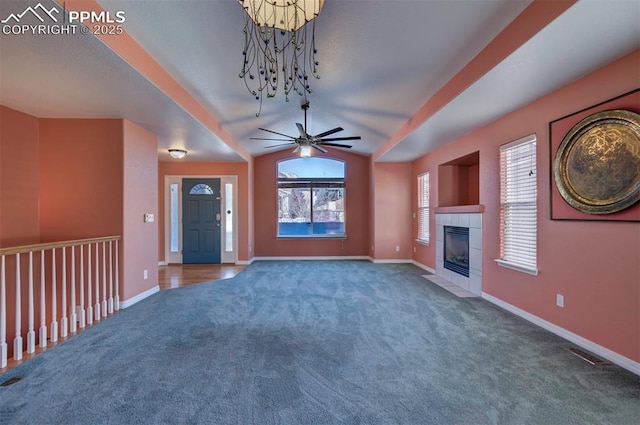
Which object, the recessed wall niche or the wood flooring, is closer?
the wood flooring

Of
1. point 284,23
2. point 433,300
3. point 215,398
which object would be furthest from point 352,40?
point 433,300

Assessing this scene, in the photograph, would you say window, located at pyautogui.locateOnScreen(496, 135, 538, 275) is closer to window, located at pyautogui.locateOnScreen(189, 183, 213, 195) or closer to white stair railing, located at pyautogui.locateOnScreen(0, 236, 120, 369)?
white stair railing, located at pyautogui.locateOnScreen(0, 236, 120, 369)

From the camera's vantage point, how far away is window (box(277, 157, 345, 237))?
728 centimetres

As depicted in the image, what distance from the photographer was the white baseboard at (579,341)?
2.09 metres

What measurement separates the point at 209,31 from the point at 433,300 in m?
3.97

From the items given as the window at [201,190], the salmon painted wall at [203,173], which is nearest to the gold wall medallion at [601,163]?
the salmon painted wall at [203,173]

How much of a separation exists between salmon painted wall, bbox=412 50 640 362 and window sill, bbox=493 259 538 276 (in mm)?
58

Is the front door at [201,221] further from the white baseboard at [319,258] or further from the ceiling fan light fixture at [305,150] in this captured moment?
the ceiling fan light fixture at [305,150]

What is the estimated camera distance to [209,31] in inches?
92.7

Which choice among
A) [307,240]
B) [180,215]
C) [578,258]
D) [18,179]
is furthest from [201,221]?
[578,258]

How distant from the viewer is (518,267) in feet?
10.6

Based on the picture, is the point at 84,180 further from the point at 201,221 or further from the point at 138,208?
the point at 201,221

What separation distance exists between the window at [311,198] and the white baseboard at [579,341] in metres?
4.45

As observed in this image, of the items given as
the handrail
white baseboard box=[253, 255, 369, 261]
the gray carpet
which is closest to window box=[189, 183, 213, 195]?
white baseboard box=[253, 255, 369, 261]
